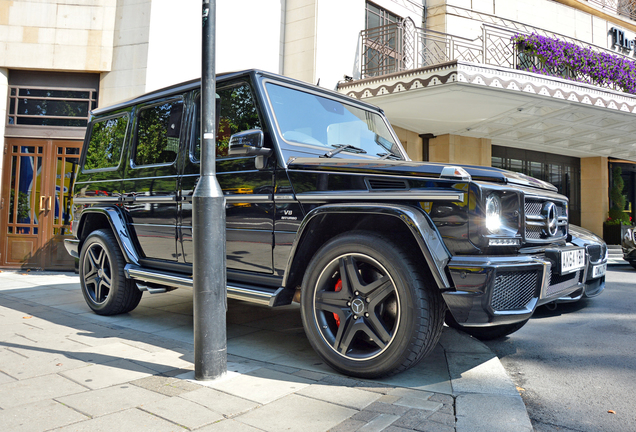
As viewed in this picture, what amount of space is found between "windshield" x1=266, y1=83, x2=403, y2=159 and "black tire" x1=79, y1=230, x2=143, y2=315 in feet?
7.68

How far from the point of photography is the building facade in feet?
30.5

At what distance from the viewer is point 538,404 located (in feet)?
9.10

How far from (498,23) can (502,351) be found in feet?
48.5

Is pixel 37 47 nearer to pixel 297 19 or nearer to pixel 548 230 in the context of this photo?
pixel 297 19

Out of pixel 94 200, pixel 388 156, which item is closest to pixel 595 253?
pixel 388 156

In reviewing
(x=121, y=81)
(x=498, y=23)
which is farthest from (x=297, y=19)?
(x=498, y=23)

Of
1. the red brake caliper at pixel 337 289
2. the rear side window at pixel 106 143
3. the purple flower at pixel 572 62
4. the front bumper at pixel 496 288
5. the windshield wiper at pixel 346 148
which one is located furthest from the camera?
the purple flower at pixel 572 62

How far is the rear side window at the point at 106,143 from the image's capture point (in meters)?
5.11

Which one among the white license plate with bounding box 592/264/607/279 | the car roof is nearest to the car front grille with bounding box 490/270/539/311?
the white license plate with bounding box 592/264/607/279

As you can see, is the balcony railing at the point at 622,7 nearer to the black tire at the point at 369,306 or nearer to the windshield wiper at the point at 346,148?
the windshield wiper at the point at 346,148

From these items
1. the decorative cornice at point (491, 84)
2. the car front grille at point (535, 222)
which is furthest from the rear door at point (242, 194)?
the decorative cornice at point (491, 84)

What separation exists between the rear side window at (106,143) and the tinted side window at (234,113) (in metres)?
1.64

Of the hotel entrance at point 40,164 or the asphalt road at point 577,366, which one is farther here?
the hotel entrance at point 40,164

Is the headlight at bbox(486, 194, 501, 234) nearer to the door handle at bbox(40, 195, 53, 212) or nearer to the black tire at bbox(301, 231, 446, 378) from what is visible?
the black tire at bbox(301, 231, 446, 378)
